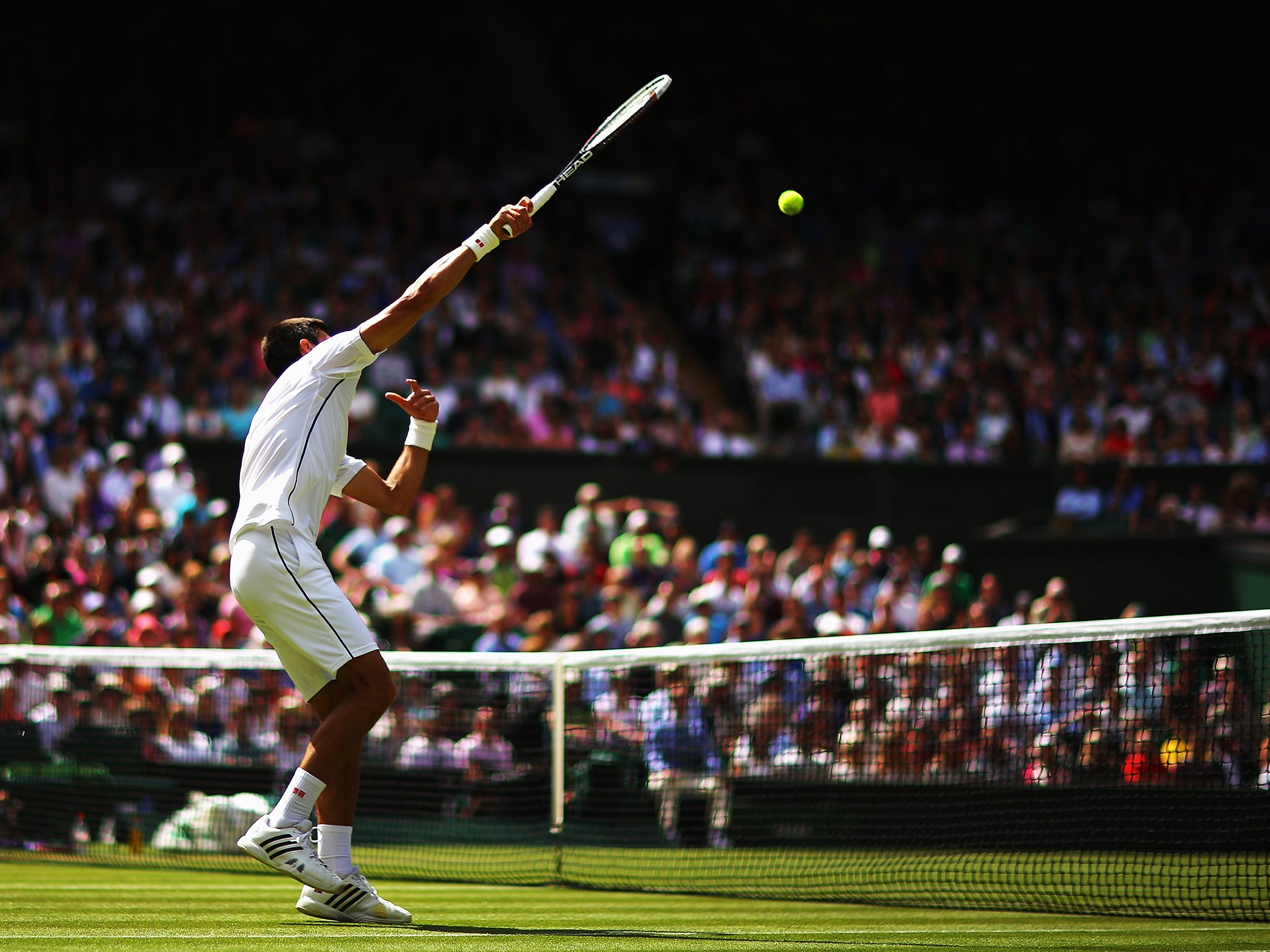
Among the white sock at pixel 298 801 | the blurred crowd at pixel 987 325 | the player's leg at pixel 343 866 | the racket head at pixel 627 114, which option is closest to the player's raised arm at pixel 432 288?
the racket head at pixel 627 114

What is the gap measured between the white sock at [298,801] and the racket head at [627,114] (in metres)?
3.22

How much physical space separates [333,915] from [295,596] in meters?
1.22

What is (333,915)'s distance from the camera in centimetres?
602

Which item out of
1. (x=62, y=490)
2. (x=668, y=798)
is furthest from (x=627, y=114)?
(x=62, y=490)

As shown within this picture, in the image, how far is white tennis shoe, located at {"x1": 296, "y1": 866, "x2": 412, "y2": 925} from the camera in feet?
19.4

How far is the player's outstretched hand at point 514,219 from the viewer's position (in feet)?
21.1

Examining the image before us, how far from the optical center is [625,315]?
20.4 metres

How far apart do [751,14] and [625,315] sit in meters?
10.4

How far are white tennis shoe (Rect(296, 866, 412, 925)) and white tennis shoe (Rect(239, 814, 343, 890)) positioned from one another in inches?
5.5

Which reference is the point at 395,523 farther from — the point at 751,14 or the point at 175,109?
the point at 751,14

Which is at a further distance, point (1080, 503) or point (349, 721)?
point (1080, 503)

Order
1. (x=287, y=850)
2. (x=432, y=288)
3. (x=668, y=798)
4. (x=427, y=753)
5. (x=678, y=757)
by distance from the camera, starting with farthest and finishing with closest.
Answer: (x=427, y=753)
(x=678, y=757)
(x=668, y=798)
(x=432, y=288)
(x=287, y=850)

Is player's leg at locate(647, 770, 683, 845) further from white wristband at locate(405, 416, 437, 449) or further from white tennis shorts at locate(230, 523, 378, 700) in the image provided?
white tennis shorts at locate(230, 523, 378, 700)

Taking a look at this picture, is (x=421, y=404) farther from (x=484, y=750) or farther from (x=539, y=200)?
(x=484, y=750)
